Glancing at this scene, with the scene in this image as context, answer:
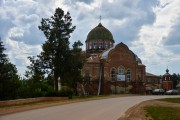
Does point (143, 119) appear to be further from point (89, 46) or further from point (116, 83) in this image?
point (89, 46)

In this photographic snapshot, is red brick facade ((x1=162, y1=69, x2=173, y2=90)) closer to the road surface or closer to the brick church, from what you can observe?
the brick church

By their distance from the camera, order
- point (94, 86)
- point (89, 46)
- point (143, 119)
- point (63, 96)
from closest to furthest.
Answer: point (143, 119)
point (63, 96)
point (94, 86)
point (89, 46)

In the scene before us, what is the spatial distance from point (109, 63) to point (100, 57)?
2.73 m

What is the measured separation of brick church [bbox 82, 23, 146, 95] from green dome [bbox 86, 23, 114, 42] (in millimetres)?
9627

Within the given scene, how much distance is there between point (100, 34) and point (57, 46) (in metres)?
39.4

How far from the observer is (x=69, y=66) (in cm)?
5109

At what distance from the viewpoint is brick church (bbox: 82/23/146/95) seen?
77.6 m

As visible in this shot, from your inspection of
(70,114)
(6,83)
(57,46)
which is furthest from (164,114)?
(57,46)

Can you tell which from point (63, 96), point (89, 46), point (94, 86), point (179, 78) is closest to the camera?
point (63, 96)

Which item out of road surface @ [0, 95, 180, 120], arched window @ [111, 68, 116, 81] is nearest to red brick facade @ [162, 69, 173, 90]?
arched window @ [111, 68, 116, 81]

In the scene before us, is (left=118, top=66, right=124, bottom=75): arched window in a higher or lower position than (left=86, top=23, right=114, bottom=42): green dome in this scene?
lower

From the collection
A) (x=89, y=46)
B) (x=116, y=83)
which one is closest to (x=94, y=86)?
(x=116, y=83)

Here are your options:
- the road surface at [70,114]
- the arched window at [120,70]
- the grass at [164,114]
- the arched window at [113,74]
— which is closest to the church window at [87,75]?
the arched window at [113,74]

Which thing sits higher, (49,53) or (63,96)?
(49,53)
